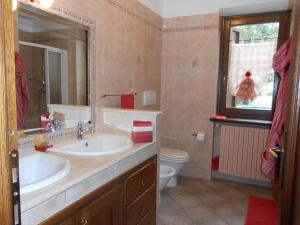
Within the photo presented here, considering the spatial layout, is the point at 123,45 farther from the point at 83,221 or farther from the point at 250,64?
the point at 83,221

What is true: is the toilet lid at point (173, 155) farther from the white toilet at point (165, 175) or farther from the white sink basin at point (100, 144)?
the white sink basin at point (100, 144)

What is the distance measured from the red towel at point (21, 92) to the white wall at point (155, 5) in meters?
1.74

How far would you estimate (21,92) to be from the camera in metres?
1.50

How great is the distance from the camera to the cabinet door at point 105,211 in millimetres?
1212

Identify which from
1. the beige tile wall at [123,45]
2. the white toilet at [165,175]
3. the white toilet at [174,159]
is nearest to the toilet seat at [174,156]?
the white toilet at [174,159]

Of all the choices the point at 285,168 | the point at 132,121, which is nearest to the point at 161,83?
the point at 132,121

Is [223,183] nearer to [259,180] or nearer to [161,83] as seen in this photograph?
[259,180]

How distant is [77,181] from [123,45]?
167 centimetres

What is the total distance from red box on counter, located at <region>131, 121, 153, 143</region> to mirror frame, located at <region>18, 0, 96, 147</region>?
445mm

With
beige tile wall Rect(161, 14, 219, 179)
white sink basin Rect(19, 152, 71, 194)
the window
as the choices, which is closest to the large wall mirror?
white sink basin Rect(19, 152, 71, 194)

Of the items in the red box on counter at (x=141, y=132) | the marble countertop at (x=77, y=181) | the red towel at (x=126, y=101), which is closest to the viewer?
the marble countertop at (x=77, y=181)

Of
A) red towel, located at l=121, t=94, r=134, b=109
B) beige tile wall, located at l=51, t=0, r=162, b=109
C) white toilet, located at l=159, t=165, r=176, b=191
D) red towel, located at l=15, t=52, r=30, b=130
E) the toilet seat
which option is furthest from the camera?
the toilet seat

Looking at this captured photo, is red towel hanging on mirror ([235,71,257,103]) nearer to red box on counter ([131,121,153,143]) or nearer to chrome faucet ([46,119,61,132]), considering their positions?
red box on counter ([131,121,153,143])

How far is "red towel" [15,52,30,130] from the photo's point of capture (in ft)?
4.82
